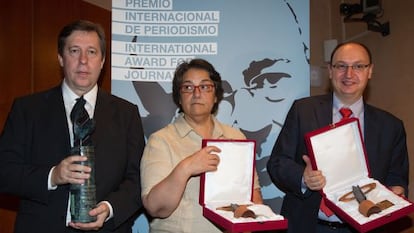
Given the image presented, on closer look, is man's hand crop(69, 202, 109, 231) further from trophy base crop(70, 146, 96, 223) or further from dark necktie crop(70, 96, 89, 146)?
dark necktie crop(70, 96, 89, 146)

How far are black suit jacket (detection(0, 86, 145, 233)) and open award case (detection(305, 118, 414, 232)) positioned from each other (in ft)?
2.92

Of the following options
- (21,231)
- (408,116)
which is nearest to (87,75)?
(21,231)

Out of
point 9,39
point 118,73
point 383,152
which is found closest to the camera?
point 383,152

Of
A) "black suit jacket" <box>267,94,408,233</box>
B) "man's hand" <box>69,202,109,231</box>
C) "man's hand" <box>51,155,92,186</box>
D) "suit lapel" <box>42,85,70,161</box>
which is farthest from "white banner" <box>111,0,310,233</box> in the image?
"man's hand" <box>51,155,92,186</box>

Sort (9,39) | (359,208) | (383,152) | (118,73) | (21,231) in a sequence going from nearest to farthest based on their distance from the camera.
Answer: (21,231), (359,208), (383,152), (118,73), (9,39)

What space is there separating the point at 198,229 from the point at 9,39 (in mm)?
2248

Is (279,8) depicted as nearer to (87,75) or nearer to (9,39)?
(87,75)

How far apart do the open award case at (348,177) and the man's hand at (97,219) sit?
3.25ft

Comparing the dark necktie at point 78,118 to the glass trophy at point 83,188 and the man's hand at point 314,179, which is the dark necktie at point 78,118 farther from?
the man's hand at point 314,179

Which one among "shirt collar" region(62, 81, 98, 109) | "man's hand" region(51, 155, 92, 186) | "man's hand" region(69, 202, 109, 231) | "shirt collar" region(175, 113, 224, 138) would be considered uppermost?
"shirt collar" region(62, 81, 98, 109)

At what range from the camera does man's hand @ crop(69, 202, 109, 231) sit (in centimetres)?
186

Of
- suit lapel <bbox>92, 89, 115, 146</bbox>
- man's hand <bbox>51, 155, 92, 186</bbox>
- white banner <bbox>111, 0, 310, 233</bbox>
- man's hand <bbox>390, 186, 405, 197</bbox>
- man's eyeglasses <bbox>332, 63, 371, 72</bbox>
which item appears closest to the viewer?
man's hand <bbox>51, 155, 92, 186</bbox>

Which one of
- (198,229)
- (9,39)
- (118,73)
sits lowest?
(198,229)

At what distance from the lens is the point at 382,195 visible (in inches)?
86.8
